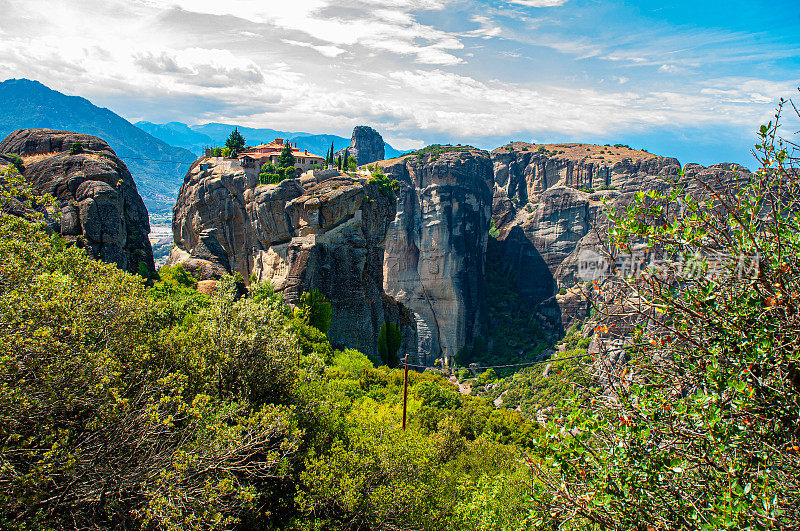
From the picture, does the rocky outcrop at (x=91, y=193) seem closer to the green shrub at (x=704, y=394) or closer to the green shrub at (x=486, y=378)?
the green shrub at (x=704, y=394)

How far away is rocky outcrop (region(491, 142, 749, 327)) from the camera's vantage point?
9184cm

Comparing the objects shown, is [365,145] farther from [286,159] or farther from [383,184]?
[383,184]

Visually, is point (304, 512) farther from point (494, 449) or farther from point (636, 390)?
point (494, 449)

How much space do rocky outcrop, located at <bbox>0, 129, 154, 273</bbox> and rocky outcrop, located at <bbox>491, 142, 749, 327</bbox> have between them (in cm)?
7188

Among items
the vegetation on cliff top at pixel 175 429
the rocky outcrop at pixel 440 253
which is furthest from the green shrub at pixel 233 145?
the vegetation on cliff top at pixel 175 429

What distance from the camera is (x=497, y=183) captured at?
121 meters

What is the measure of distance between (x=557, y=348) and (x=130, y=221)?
231 feet

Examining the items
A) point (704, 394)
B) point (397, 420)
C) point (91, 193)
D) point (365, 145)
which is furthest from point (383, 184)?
point (365, 145)

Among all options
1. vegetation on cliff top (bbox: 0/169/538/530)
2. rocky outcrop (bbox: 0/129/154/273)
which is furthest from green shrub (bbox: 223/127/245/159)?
vegetation on cliff top (bbox: 0/169/538/530)

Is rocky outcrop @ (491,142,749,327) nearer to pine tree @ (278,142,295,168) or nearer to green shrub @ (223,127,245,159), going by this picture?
pine tree @ (278,142,295,168)

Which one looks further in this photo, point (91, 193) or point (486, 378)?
point (486, 378)

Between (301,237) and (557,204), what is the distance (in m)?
68.6

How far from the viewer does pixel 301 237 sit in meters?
44.6

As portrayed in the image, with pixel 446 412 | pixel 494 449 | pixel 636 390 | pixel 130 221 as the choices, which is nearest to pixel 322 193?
pixel 130 221
